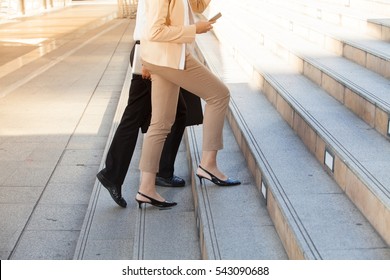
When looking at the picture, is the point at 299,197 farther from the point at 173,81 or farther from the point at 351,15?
the point at 351,15

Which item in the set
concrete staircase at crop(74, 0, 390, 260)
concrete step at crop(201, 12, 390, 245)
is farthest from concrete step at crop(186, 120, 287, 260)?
concrete step at crop(201, 12, 390, 245)

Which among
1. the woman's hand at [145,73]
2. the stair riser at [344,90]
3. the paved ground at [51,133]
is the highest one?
the woman's hand at [145,73]

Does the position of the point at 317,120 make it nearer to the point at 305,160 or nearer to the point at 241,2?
the point at 305,160

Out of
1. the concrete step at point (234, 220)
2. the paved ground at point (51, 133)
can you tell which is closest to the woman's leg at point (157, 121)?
the concrete step at point (234, 220)

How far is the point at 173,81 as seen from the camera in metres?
4.16

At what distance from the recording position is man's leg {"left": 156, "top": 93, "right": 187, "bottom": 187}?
4.75m

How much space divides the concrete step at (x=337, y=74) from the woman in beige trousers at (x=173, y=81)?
94cm

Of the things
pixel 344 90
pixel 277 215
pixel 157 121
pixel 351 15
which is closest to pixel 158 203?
pixel 157 121

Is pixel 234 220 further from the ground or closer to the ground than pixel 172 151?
closer to the ground

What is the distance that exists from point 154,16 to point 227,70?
401 cm

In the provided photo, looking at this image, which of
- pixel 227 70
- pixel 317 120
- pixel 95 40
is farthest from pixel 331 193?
pixel 95 40

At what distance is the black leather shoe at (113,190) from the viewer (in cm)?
470

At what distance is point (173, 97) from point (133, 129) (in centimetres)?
45

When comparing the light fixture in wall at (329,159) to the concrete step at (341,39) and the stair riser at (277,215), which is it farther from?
the concrete step at (341,39)
